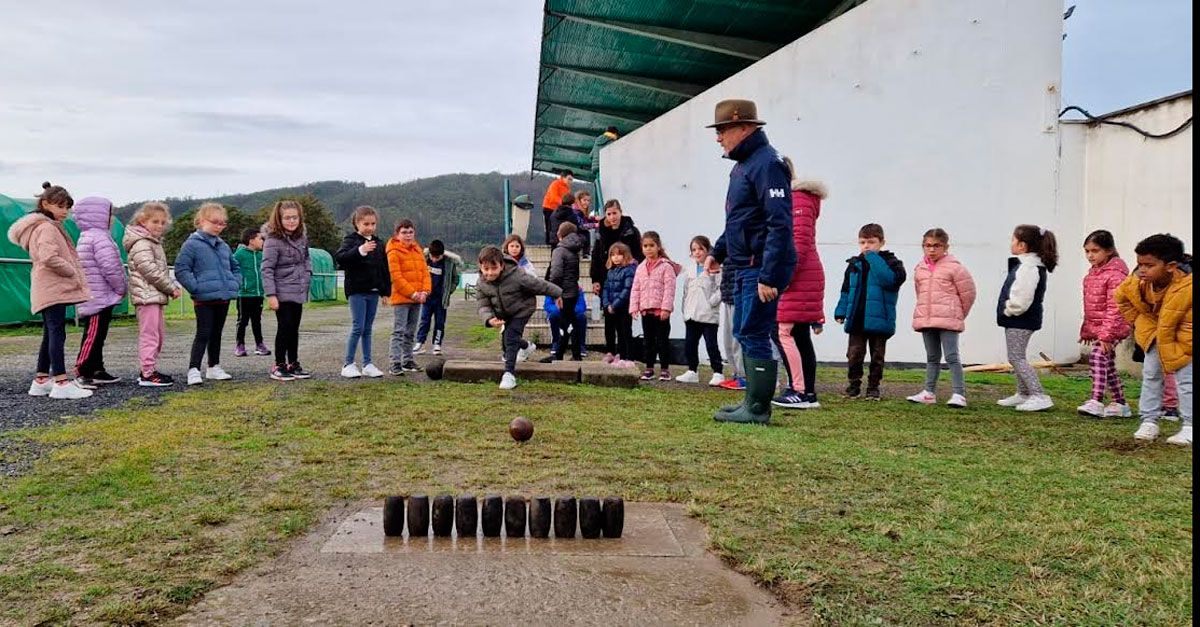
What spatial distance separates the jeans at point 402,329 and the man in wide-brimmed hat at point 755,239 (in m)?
4.25

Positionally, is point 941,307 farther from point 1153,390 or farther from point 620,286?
point 620,286

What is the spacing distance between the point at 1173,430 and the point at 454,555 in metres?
5.88

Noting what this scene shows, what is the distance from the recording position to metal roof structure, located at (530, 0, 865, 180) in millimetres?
15875

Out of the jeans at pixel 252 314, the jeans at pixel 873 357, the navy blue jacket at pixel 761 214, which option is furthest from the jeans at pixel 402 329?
the jeans at pixel 873 357

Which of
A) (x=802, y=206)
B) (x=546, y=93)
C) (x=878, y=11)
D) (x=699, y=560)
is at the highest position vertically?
(x=546, y=93)

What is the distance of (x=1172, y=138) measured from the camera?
11.0m

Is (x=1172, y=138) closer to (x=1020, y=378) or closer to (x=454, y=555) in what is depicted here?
(x=1020, y=378)

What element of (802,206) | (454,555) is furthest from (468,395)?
(454,555)

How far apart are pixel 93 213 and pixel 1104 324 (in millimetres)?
8932

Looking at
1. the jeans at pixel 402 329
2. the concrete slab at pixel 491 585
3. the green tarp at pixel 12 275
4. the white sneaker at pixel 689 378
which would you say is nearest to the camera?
the concrete slab at pixel 491 585

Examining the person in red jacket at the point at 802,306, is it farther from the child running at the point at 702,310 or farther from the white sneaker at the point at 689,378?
the white sneaker at the point at 689,378

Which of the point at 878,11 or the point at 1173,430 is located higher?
the point at 878,11

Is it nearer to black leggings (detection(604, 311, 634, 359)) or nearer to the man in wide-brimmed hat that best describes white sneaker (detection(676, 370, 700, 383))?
black leggings (detection(604, 311, 634, 359))

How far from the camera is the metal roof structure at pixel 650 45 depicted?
1588 cm
